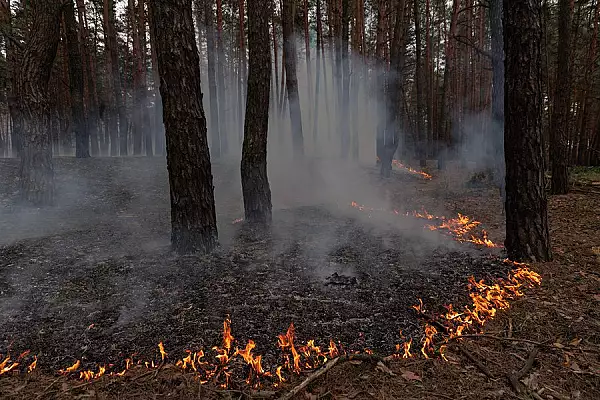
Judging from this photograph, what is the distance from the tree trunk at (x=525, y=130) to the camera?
4785 millimetres

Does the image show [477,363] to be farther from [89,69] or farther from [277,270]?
[89,69]

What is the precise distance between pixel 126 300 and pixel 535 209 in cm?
547

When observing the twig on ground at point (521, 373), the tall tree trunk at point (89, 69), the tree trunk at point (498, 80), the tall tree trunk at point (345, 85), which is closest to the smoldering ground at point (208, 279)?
the twig on ground at point (521, 373)

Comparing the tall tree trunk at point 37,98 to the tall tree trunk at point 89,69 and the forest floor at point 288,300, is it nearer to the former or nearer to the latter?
the forest floor at point 288,300

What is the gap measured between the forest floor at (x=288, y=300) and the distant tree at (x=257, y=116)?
0.61 m

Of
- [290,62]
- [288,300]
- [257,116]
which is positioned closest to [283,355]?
[288,300]

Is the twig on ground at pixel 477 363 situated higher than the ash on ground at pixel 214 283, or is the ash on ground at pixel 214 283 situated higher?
the ash on ground at pixel 214 283

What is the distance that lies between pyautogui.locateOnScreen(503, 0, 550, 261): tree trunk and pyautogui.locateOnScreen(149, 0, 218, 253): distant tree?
4512 millimetres

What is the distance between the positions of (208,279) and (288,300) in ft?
3.97

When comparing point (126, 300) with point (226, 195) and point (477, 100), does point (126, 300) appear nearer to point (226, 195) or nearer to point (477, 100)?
point (226, 195)

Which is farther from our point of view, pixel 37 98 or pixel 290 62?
pixel 290 62

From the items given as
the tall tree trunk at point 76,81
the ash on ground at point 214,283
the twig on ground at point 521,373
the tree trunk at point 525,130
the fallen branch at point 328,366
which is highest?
Result: the tall tree trunk at point 76,81

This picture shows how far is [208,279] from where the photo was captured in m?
4.61

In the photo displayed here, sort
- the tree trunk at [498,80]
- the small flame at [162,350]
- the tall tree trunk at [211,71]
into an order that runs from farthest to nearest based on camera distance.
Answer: the tall tree trunk at [211,71], the tree trunk at [498,80], the small flame at [162,350]
